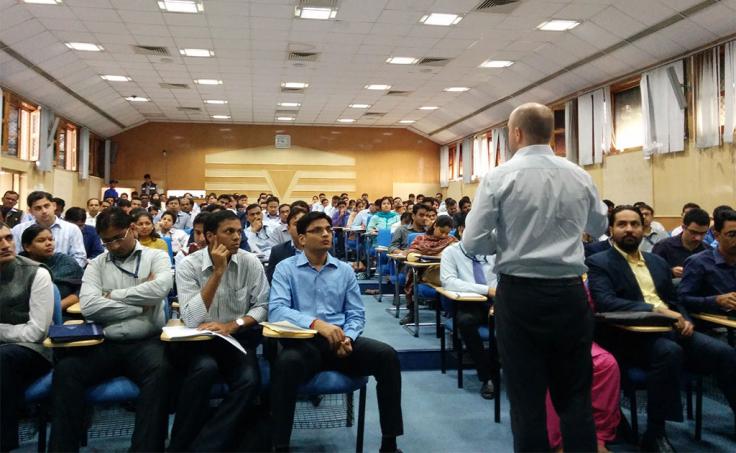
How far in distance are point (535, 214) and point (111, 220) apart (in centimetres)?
210

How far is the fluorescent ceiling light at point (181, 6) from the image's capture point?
7.23m

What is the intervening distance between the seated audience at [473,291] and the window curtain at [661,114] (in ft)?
17.9

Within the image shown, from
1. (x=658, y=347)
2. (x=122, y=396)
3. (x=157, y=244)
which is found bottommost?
(x=122, y=396)

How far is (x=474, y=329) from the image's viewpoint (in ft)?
11.3

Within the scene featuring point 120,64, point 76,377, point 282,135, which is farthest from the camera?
point 282,135

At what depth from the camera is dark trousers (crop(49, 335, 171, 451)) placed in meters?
2.33

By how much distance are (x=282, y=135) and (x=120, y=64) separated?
6943mm

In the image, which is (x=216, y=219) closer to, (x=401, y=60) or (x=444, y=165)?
(x=401, y=60)

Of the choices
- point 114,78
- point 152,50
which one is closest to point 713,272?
point 152,50

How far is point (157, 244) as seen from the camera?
4699mm

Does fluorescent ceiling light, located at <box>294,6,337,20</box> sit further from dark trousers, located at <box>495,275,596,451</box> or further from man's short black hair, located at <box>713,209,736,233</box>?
dark trousers, located at <box>495,275,596,451</box>

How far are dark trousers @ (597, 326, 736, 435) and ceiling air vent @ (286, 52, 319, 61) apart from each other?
7.94m

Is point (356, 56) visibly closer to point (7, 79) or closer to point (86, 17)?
point (86, 17)

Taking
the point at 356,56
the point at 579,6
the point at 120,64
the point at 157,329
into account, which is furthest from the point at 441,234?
the point at 120,64
